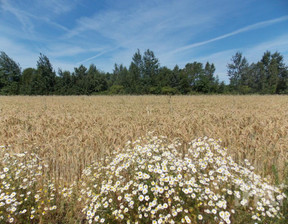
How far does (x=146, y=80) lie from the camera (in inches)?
2028

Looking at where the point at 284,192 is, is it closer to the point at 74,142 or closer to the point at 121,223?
the point at 121,223

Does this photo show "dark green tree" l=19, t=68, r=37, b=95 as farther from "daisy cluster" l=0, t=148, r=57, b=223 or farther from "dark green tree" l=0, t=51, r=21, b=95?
"daisy cluster" l=0, t=148, r=57, b=223

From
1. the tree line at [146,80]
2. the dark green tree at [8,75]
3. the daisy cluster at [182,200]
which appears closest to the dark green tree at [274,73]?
the tree line at [146,80]

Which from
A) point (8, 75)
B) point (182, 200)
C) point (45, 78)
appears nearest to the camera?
point (182, 200)

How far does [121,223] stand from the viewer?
1906 millimetres

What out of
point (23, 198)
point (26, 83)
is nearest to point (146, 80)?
point (26, 83)

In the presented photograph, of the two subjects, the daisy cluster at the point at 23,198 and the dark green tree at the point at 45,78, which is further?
the dark green tree at the point at 45,78

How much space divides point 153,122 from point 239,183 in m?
3.26

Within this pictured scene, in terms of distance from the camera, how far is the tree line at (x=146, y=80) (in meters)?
47.4

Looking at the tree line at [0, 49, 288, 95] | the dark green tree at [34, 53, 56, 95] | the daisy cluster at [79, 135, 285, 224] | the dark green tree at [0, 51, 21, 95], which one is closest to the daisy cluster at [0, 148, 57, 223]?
the daisy cluster at [79, 135, 285, 224]

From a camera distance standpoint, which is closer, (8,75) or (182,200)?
(182,200)

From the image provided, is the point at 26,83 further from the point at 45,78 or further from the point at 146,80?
the point at 146,80

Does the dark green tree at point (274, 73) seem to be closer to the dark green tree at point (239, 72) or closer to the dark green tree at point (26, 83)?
the dark green tree at point (239, 72)

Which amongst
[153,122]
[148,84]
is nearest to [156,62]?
[148,84]
